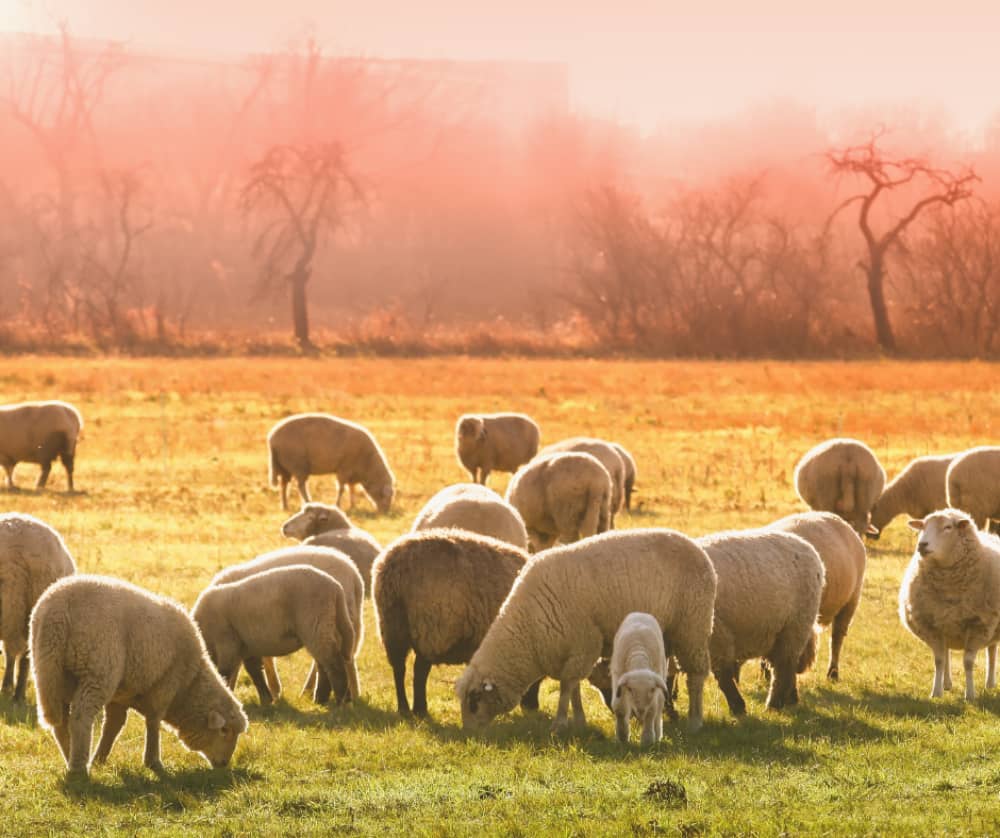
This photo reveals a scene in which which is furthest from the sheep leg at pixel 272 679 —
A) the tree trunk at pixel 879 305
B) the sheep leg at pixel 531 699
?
the tree trunk at pixel 879 305

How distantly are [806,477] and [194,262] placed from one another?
78.3m

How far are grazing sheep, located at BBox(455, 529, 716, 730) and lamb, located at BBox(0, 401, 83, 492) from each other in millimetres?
17181

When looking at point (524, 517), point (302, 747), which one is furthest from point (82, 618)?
point (524, 517)

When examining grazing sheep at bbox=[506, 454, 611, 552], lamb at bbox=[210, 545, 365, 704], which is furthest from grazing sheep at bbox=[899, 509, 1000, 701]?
grazing sheep at bbox=[506, 454, 611, 552]

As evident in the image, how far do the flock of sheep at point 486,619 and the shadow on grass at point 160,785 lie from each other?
19cm

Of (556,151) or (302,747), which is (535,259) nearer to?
(556,151)

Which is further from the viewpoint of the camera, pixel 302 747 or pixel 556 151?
pixel 556 151

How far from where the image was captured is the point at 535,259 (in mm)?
97812

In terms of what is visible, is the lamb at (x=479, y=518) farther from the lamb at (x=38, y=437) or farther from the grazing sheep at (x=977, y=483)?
the lamb at (x=38, y=437)

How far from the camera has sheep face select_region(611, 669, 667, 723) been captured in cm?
975

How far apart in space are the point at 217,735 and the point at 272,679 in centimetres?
263

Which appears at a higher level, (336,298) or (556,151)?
(556,151)

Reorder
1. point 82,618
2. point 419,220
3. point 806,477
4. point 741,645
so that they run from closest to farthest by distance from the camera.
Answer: point 82,618, point 741,645, point 806,477, point 419,220

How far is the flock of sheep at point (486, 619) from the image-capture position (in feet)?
31.7
